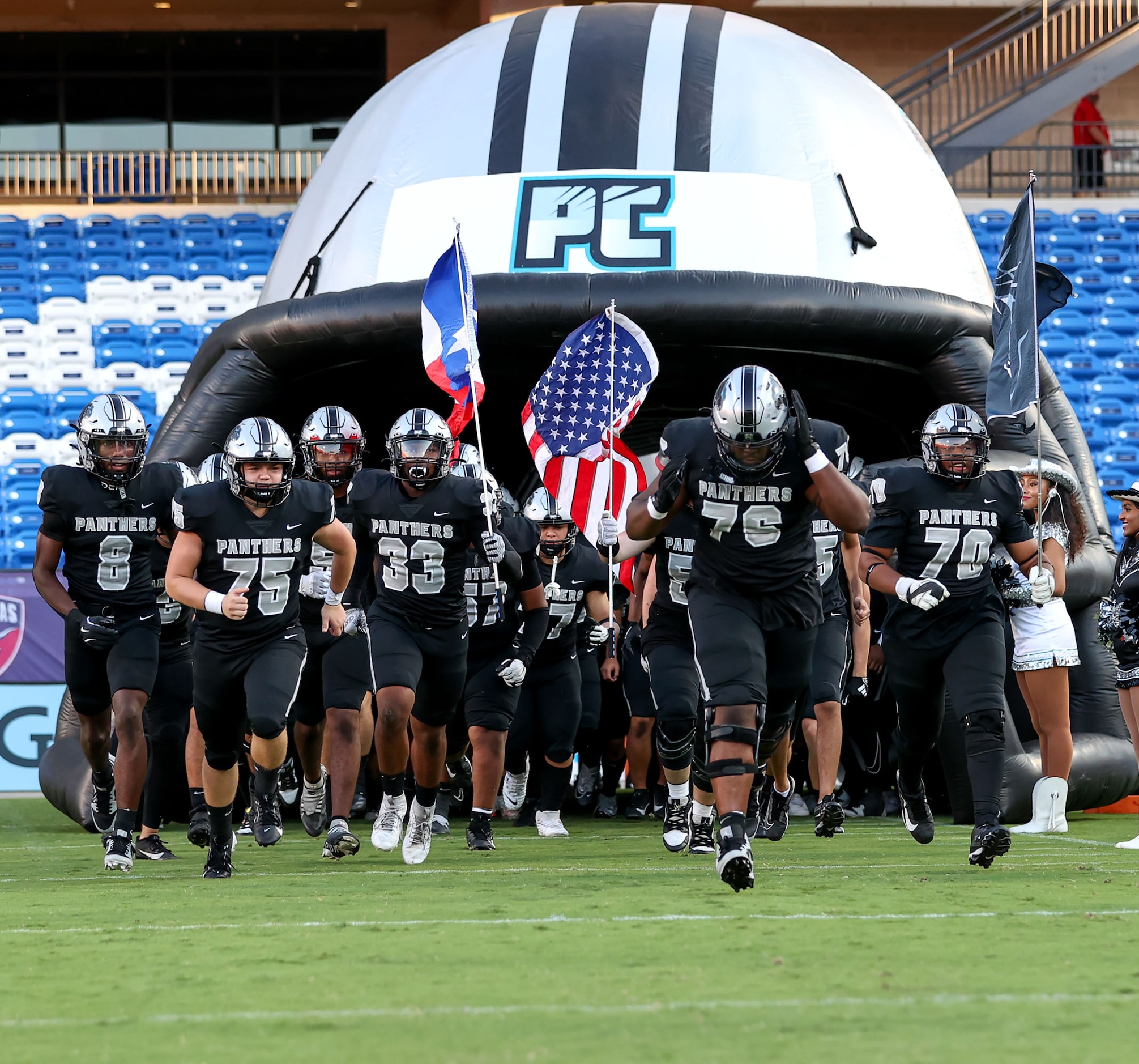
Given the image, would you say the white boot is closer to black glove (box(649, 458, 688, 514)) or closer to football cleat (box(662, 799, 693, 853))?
football cleat (box(662, 799, 693, 853))

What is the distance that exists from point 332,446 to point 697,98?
215 inches

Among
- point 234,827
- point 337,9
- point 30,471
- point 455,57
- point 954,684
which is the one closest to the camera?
point 954,684

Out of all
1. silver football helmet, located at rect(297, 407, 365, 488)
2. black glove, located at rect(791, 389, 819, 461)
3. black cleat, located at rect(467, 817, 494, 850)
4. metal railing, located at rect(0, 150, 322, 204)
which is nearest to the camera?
black glove, located at rect(791, 389, 819, 461)

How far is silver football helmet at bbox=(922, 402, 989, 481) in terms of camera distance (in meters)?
6.87

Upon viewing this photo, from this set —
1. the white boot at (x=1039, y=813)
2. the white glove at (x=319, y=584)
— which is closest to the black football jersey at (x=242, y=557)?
the white glove at (x=319, y=584)

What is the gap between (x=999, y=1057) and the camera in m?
2.92

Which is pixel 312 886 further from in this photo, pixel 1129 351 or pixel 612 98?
pixel 1129 351

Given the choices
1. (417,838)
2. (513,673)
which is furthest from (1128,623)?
(417,838)

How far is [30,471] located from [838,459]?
1418 cm

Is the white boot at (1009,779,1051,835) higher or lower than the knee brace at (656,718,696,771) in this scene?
lower

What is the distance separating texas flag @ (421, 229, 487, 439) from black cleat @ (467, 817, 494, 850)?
2.91m

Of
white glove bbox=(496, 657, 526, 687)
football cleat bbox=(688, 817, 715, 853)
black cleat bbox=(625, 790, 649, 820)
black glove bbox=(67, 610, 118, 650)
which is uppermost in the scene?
black glove bbox=(67, 610, 118, 650)

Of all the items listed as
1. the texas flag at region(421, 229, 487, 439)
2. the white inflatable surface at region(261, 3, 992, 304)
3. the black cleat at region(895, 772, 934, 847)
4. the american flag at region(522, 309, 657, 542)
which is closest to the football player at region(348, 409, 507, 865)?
the black cleat at region(895, 772, 934, 847)

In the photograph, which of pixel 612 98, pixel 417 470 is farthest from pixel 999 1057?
pixel 612 98
